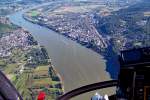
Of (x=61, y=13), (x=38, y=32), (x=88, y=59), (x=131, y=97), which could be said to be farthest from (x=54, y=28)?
(x=131, y=97)

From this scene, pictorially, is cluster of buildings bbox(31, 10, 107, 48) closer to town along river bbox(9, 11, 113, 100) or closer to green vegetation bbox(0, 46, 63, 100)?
town along river bbox(9, 11, 113, 100)

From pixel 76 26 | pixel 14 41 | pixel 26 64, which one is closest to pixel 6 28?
pixel 14 41

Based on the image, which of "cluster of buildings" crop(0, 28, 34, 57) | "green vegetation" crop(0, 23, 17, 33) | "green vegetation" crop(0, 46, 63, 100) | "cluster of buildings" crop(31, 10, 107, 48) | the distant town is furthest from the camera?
"green vegetation" crop(0, 23, 17, 33)

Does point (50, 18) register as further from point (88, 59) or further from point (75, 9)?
point (88, 59)

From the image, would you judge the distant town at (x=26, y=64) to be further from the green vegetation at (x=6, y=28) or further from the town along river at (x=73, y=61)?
the town along river at (x=73, y=61)

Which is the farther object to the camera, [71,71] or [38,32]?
[38,32]

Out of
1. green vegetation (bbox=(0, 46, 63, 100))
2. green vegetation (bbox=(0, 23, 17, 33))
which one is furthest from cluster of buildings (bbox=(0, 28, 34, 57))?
green vegetation (bbox=(0, 46, 63, 100))

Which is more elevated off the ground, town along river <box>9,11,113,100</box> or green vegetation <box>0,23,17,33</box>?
town along river <box>9,11,113,100</box>

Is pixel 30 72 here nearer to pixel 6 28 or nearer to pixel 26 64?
pixel 26 64
